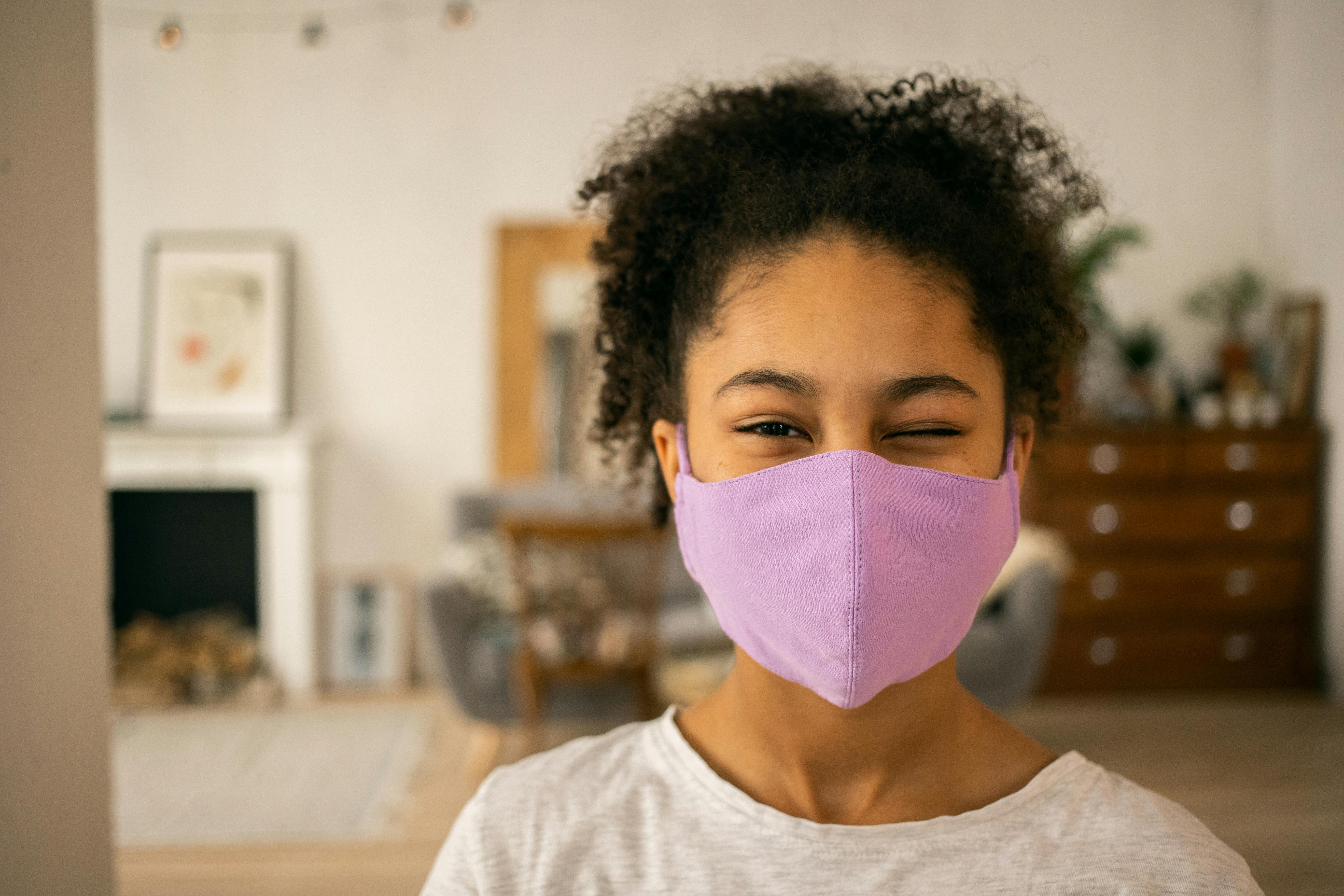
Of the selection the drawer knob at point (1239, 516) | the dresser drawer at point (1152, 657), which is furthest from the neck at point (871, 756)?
the drawer knob at point (1239, 516)

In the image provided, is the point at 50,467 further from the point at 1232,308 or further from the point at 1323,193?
the point at 1323,193

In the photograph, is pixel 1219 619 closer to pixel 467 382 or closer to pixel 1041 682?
pixel 1041 682

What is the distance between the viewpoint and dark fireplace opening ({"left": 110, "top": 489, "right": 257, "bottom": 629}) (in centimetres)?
418

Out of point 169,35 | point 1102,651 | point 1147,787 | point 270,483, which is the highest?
point 169,35

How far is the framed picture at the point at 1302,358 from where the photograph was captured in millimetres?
3879

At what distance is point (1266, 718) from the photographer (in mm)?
3506

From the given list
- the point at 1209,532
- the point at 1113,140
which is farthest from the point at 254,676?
the point at 1113,140

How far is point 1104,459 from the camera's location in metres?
3.70

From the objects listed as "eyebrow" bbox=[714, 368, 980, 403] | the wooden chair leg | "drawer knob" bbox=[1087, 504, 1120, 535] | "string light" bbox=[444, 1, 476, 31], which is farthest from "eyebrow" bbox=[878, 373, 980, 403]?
"drawer knob" bbox=[1087, 504, 1120, 535]

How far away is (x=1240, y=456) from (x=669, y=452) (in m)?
3.75

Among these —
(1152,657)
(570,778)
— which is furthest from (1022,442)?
(1152,657)

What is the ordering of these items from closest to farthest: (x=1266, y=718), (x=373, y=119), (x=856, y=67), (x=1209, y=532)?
1. (x=856, y=67)
2. (x=1266, y=718)
3. (x=1209, y=532)
4. (x=373, y=119)

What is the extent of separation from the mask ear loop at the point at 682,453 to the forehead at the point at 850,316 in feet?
0.27

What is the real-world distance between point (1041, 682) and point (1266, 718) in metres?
0.82
